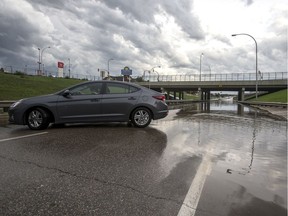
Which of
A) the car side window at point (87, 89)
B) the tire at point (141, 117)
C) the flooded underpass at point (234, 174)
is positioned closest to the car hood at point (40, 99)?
the car side window at point (87, 89)

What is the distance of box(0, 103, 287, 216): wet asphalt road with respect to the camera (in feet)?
10.8

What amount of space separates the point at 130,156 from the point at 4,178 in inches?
90.6

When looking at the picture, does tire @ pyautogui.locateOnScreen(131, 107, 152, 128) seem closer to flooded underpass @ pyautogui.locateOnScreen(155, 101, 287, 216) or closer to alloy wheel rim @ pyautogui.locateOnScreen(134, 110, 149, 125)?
alloy wheel rim @ pyautogui.locateOnScreen(134, 110, 149, 125)

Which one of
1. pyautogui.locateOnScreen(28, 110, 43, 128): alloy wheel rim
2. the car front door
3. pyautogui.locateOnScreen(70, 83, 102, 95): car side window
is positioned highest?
pyautogui.locateOnScreen(70, 83, 102, 95): car side window

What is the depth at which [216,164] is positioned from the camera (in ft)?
17.6

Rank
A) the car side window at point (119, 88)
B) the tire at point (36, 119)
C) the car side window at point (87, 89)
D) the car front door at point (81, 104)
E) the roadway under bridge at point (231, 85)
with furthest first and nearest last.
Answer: the roadway under bridge at point (231, 85), the car side window at point (119, 88), the car side window at point (87, 89), the car front door at point (81, 104), the tire at point (36, 119)

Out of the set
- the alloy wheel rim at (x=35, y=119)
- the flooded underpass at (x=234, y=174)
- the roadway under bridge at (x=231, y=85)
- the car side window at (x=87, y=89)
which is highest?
the roadway under bridge at (x=231, y=85)

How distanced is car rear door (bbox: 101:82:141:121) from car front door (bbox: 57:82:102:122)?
0.23 m

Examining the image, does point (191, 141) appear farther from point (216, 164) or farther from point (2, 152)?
point (2, 152)

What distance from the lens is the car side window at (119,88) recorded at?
31.0ft

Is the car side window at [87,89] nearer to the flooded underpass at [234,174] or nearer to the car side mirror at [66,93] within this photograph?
the car side mirror at [66,93]

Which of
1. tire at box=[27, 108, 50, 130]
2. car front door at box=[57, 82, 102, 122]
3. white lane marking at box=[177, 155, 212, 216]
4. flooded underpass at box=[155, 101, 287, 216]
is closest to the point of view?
white lane marking at box=[177, 155, 212, 216]

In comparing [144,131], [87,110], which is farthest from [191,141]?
[87,110]

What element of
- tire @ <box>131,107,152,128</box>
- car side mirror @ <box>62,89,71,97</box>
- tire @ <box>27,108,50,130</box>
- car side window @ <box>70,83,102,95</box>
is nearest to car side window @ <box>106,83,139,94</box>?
car side window @ <box>70,83,102,95</box>
